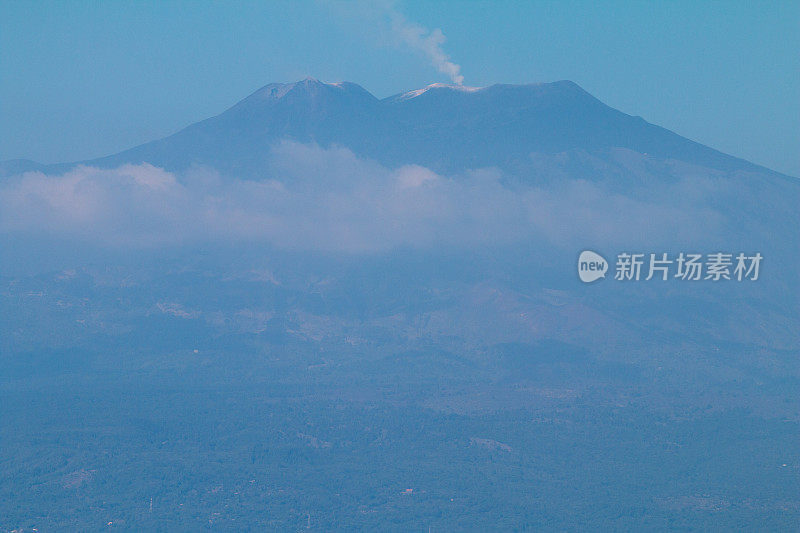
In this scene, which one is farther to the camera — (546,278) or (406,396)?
(546,278)

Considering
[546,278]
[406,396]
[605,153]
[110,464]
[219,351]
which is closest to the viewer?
[110,464]

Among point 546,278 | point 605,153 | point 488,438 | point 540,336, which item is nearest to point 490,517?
point 488,438

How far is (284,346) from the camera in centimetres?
12850

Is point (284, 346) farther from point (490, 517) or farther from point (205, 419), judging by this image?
point (490, 517)

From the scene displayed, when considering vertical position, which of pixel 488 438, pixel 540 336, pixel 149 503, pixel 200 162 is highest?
pixel 200 162

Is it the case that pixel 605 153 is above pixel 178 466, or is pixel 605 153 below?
above

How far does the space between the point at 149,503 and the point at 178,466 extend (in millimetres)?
7295

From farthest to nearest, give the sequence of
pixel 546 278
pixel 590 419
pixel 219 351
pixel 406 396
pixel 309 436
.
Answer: pixel 546 278
pixel 219 351
pixel 406 396
pixel 590 419
pixel 309 436
